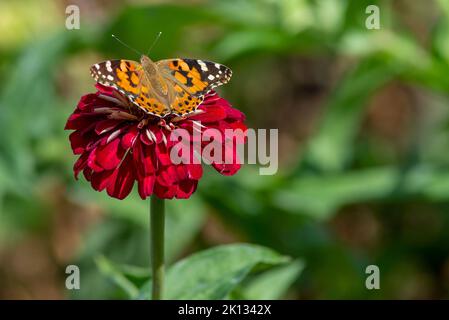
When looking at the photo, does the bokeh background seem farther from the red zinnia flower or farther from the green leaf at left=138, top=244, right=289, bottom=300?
the red zinnia flower

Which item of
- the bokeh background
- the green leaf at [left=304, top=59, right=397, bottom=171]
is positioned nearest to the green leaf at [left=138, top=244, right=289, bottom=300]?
the bokeh background

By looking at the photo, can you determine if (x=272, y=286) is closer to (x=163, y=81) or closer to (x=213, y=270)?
(x=213, y=270)

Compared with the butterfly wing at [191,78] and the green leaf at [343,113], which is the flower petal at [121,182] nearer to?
the butterfly wing at [191,78]

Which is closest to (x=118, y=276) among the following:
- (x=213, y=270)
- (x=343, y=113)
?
(x=213, y=270)

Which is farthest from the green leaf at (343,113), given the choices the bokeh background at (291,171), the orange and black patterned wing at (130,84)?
the orange and black patterned wing at (130,84)

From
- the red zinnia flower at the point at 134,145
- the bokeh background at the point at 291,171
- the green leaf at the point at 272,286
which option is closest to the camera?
the red zinnia flower at the point at 134,145

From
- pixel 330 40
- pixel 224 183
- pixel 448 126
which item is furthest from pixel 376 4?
pixel 224 183
